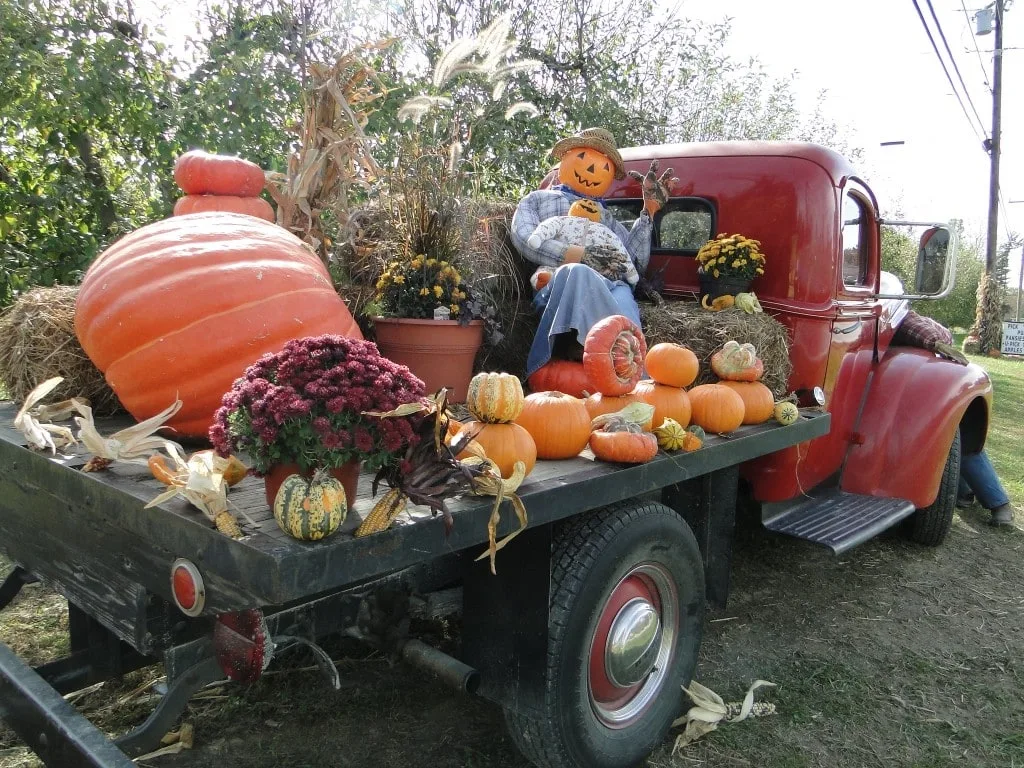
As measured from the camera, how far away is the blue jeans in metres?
5.46

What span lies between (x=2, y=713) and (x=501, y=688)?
4.30 feet

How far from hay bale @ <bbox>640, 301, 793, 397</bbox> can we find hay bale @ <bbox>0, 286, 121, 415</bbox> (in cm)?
238

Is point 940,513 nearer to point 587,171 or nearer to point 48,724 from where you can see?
point 587,171

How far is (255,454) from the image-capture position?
5.20 ft

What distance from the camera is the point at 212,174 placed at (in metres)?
3.18

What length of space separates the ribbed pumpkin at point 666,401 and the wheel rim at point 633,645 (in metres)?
0.53

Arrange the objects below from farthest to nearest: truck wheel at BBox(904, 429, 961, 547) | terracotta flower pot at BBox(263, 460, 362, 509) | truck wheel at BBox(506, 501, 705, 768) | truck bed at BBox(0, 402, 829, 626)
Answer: truck wheel at BBox(904, 429, 961, 547) < truck wheel at BBox(506, 501, 705, 768) < terracotta flower pot at BBox(263, 460, 362, 509) < truck bed at BBox(0, 402, 829, 626)

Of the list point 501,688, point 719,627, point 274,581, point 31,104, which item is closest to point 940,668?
point 719,627

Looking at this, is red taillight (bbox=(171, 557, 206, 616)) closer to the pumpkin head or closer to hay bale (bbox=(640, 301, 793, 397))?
the pumpkin head

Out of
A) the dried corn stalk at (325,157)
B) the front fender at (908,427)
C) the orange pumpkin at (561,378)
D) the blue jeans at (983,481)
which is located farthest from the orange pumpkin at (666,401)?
the blue jeans at (983,481)

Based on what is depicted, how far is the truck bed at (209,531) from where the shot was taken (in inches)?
59.6

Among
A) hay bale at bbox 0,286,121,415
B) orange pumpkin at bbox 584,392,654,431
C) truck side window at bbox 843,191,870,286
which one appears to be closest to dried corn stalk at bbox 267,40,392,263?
hay bale at bbox 0,286,121,415

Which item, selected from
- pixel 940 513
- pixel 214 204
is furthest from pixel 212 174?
pixel 940 513

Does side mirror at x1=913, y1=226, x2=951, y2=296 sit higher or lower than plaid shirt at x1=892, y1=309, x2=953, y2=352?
higher
